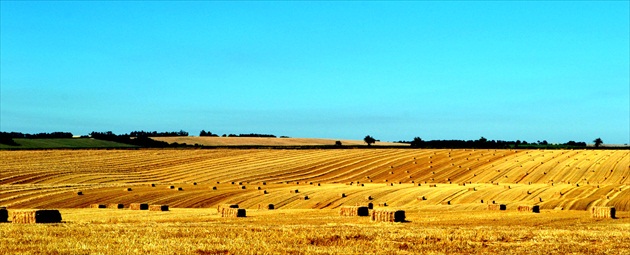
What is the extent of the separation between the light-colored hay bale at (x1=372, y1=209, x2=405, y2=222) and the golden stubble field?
0.55 m

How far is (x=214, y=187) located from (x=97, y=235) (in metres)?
36.5

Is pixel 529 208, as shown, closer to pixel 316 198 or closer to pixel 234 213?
pixel 316 198

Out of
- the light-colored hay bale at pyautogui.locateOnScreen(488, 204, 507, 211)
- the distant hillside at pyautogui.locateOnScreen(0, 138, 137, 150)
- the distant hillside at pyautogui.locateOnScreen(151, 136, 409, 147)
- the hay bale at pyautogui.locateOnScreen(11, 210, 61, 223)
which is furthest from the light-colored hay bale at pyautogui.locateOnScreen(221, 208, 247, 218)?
the distant hillside at pyautogui.locateOnScreen(151, 136, 409, 147)

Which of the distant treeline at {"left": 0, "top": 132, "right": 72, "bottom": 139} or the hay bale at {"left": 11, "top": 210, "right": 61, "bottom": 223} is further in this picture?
the distant treeline at {"left": 0, "top": 132, "right": 72, "bottom": 139}

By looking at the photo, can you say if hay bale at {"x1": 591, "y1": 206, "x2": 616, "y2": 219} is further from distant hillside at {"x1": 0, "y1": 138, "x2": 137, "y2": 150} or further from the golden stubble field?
distant hillside at {"x1": 0, "y1": 138, "x2": 137, "y2": 150}

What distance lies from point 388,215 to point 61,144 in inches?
2951

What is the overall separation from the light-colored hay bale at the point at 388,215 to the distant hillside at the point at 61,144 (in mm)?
66767

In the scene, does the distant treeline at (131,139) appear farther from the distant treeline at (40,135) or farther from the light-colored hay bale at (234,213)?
the light-colored hay bale at (234,213)

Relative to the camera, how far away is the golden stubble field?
850 inches

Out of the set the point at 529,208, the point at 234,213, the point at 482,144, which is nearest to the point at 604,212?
the point at 529,208

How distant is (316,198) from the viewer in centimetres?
5109

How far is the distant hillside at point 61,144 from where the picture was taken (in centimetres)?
9300

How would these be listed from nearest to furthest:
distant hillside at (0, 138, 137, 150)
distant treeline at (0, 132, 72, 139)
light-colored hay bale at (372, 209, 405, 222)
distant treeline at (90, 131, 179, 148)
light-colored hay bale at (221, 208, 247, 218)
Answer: light-colored hay bale at (372, 209, 405, 222) < light-colored hay bale at (221, 208, 247, 218) < distant hillside at (0, 138, 137, 150) < distant treeline at (0, 132, 72, 139) < distant treeline at (90, 131, 179, 148)

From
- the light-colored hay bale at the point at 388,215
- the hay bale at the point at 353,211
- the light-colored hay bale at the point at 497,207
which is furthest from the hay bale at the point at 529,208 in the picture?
the light-colored hay bale at the point at 388,215
